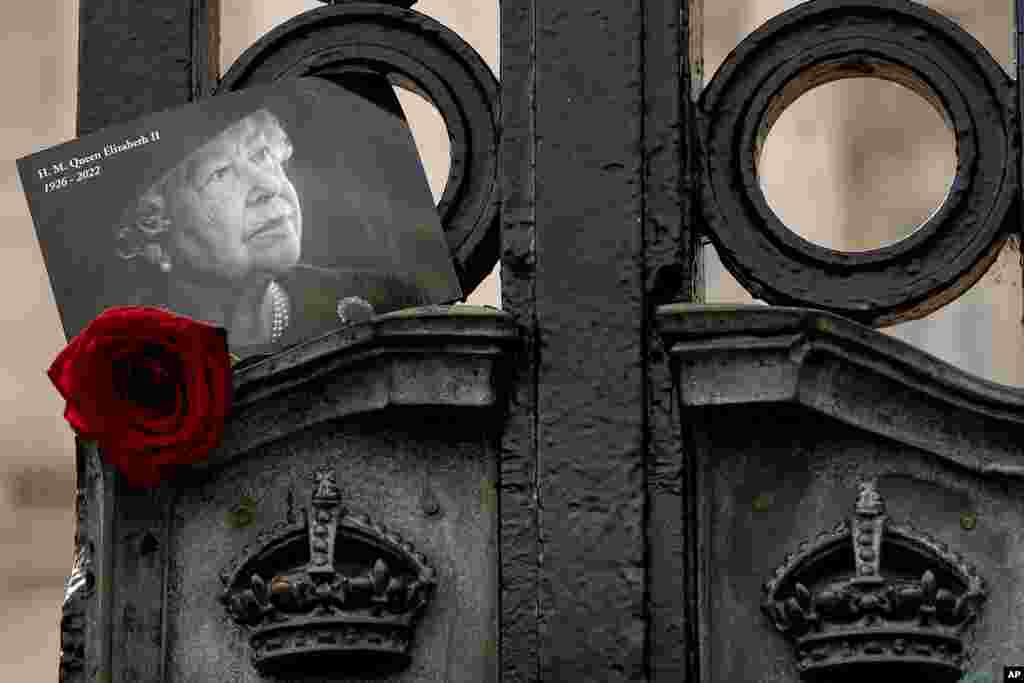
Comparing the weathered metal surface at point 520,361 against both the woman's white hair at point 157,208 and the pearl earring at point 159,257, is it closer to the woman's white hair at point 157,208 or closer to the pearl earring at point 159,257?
the woman's white hair at point 157,208

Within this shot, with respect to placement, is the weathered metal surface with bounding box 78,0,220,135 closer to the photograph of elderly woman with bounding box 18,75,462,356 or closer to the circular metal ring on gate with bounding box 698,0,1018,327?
the photograph of elderly woman with bounding box 18,75,462,356

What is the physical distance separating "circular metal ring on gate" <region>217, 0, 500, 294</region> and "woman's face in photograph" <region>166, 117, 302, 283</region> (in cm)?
27

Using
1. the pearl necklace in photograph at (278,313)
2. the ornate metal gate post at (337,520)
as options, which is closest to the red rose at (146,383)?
the ornate metal gate post at (337,520)

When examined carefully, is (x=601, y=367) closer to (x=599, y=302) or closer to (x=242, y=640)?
(x=599, y=302)

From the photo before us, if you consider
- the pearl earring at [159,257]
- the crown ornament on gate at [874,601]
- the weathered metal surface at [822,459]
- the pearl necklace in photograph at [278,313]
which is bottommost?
the crown ornament on gate at [874,601]

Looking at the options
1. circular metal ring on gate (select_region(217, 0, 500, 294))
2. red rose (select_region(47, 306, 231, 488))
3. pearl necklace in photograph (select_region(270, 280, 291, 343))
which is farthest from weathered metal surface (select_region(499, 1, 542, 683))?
red rose (select_region(47, 306, 231, 488))

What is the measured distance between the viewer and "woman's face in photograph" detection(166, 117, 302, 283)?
1121 cm

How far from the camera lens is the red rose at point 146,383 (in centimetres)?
1065

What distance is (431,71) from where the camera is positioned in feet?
37.1

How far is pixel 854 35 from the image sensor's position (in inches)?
434

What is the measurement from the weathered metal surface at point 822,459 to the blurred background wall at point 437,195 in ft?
2.55

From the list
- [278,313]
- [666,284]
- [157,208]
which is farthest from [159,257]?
[666,284]

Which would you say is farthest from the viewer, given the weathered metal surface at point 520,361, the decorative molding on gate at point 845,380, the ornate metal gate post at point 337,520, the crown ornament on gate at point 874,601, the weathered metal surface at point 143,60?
the weathered metal surface at point 143,60

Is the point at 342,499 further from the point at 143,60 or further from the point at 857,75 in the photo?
the point at 857,75
